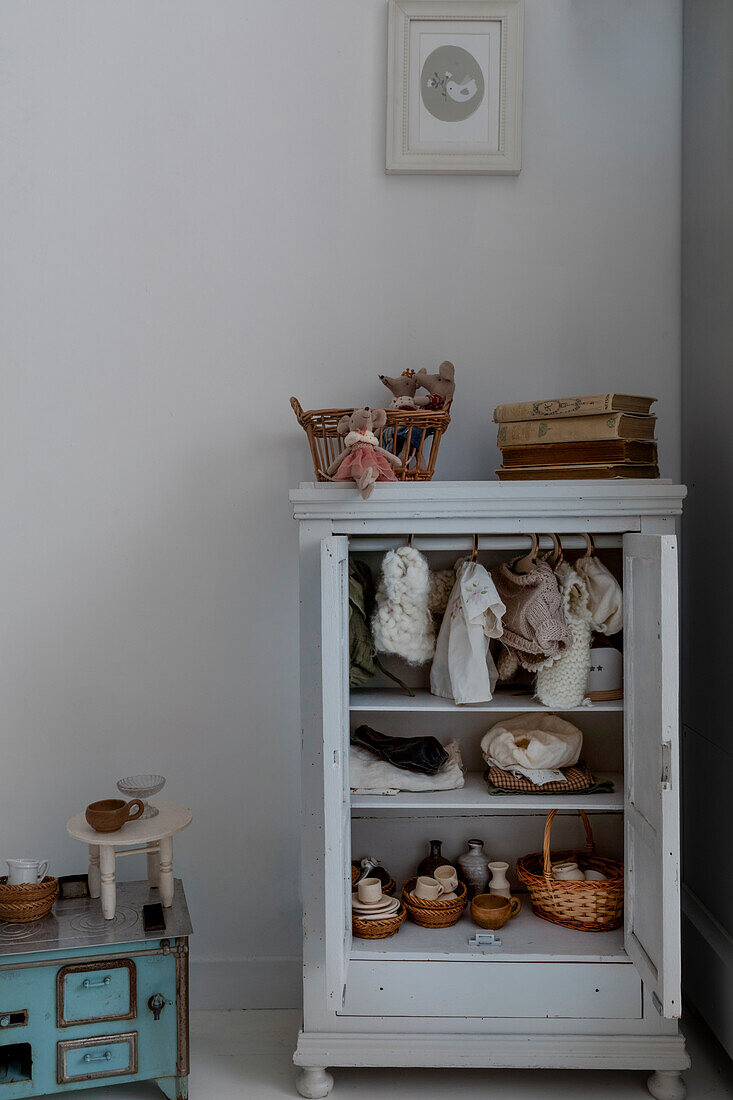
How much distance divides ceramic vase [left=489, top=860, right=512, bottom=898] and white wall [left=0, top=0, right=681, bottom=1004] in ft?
1.60

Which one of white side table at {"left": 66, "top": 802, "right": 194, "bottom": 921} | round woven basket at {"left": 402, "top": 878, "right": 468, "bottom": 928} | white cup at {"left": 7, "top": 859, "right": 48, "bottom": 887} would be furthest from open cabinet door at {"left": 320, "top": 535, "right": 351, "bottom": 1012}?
white cup at {"left": 7, "top": 859, "right": 48, "bottom": 887}

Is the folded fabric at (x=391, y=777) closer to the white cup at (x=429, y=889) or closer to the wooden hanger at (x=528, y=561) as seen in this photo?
the white cup at (x=429, y=889)

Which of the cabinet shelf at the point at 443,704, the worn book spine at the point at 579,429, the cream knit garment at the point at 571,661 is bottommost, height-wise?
the cabinet shelf at the point at 443,704

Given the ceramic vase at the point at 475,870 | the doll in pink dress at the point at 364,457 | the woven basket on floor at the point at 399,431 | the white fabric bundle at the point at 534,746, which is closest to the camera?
the doll in pink dress at the point at 364,457

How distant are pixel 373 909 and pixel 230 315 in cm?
138

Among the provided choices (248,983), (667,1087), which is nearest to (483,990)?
(667,1087)

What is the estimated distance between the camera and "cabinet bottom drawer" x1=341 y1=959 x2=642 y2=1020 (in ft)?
6.14

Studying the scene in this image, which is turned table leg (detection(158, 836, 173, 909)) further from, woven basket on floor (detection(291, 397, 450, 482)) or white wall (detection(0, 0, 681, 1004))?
woven basket on floor (detection(291, 397, 450, 482))

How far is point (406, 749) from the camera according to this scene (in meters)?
2.05

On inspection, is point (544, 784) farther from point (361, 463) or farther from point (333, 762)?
point (361, 463)

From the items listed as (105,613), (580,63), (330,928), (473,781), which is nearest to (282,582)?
(105,613)

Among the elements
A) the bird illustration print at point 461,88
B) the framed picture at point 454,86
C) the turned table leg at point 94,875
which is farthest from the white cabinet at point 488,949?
the bird illustration print at point 461,88

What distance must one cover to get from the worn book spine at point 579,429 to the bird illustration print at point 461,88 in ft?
2.64

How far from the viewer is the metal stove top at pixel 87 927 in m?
1.81
